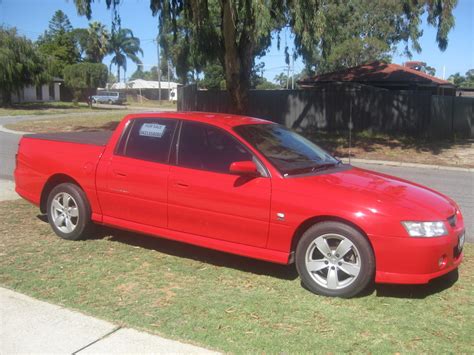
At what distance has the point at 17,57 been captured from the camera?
1693 inches

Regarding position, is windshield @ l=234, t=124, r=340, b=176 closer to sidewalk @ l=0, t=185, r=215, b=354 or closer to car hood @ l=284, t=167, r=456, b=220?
car hood @ l=284, t=167, r=456, b=220

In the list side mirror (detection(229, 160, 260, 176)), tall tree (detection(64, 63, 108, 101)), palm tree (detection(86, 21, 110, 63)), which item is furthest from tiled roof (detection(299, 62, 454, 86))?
palm tree (detection(86, 21, 110, 63))

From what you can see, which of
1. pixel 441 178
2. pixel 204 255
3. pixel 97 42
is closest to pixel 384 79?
pixel 441 178

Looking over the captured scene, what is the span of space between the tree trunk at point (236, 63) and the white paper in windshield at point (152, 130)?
481 inches

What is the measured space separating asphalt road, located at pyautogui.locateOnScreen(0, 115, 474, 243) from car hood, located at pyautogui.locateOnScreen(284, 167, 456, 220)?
2.23m

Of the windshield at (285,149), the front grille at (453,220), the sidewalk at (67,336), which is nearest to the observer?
the sidewalk at (67,336)

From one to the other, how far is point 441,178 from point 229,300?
9.85 metres

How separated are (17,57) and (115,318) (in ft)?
144

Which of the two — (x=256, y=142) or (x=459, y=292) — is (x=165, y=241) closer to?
(x=256, y=142)

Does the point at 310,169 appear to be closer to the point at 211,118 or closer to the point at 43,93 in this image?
the point at 211,118

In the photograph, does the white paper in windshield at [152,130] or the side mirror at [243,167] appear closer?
the side mirror at [243,167]

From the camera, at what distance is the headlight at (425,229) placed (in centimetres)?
428

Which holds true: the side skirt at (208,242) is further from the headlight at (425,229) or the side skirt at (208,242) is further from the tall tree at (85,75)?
the tall tree at (85,75)

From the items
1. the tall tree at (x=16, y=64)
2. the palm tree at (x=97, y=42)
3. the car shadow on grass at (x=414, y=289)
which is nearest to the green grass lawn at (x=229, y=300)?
the car shadow on grass at (x=414, y=289)
